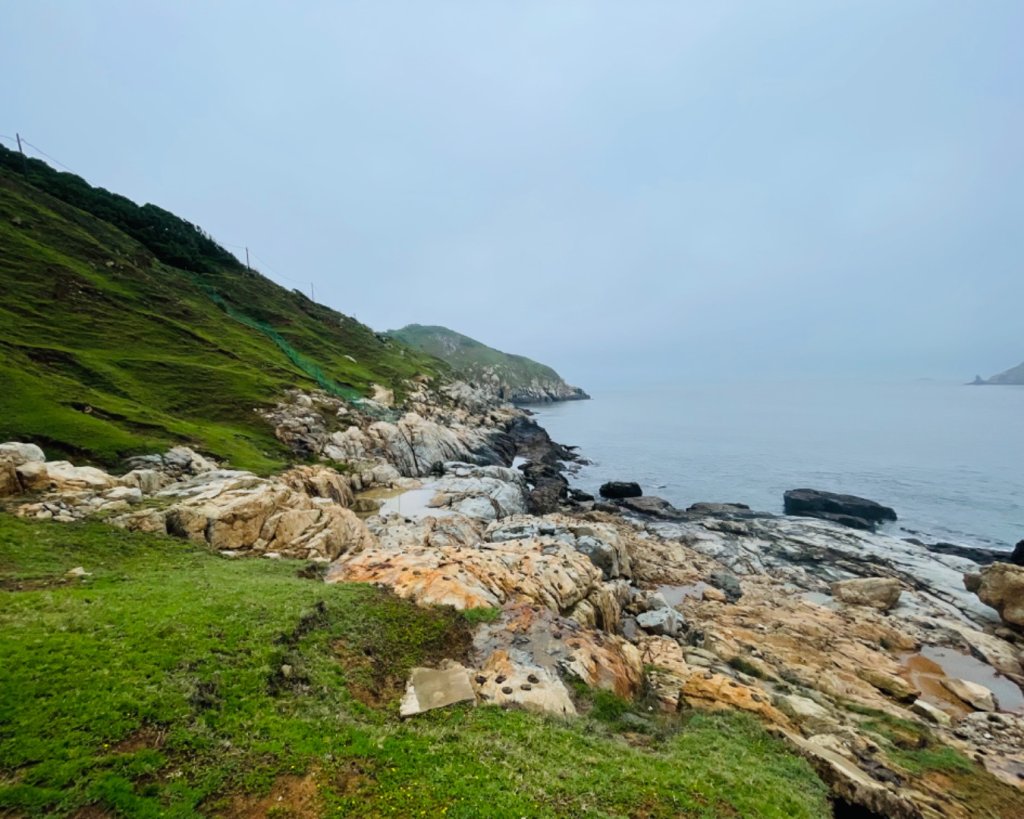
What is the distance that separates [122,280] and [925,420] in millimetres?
239241

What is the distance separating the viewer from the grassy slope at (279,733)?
28.4 feet

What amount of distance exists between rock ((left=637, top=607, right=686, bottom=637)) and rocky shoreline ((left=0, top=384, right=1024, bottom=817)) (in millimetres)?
145

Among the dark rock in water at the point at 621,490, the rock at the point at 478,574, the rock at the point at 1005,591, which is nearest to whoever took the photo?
the rock at the point at 478,574

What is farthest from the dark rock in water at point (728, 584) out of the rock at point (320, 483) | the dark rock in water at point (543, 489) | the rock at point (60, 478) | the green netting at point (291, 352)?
the green netting at point (291, 352)

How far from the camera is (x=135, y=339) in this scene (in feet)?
197

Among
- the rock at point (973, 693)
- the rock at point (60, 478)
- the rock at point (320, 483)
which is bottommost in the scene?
the rock at point (973, 693)

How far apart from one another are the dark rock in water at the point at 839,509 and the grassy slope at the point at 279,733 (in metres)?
56.0

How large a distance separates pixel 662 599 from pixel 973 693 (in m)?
16.2

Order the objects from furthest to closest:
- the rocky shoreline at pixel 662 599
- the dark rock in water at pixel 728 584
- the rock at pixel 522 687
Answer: the dark rock in water at pixel 728 584 → the rocky shoreline at pixel 662 599 → the rock at pixel 522 687

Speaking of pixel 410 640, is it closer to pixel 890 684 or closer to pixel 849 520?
pixel 890 684

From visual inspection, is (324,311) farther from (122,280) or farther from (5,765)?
(5,765)

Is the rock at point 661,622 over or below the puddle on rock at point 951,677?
over

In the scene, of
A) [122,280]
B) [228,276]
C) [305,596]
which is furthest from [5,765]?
[228,276]

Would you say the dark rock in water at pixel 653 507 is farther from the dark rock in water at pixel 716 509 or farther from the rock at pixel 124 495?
the rock at pixel 124 495
